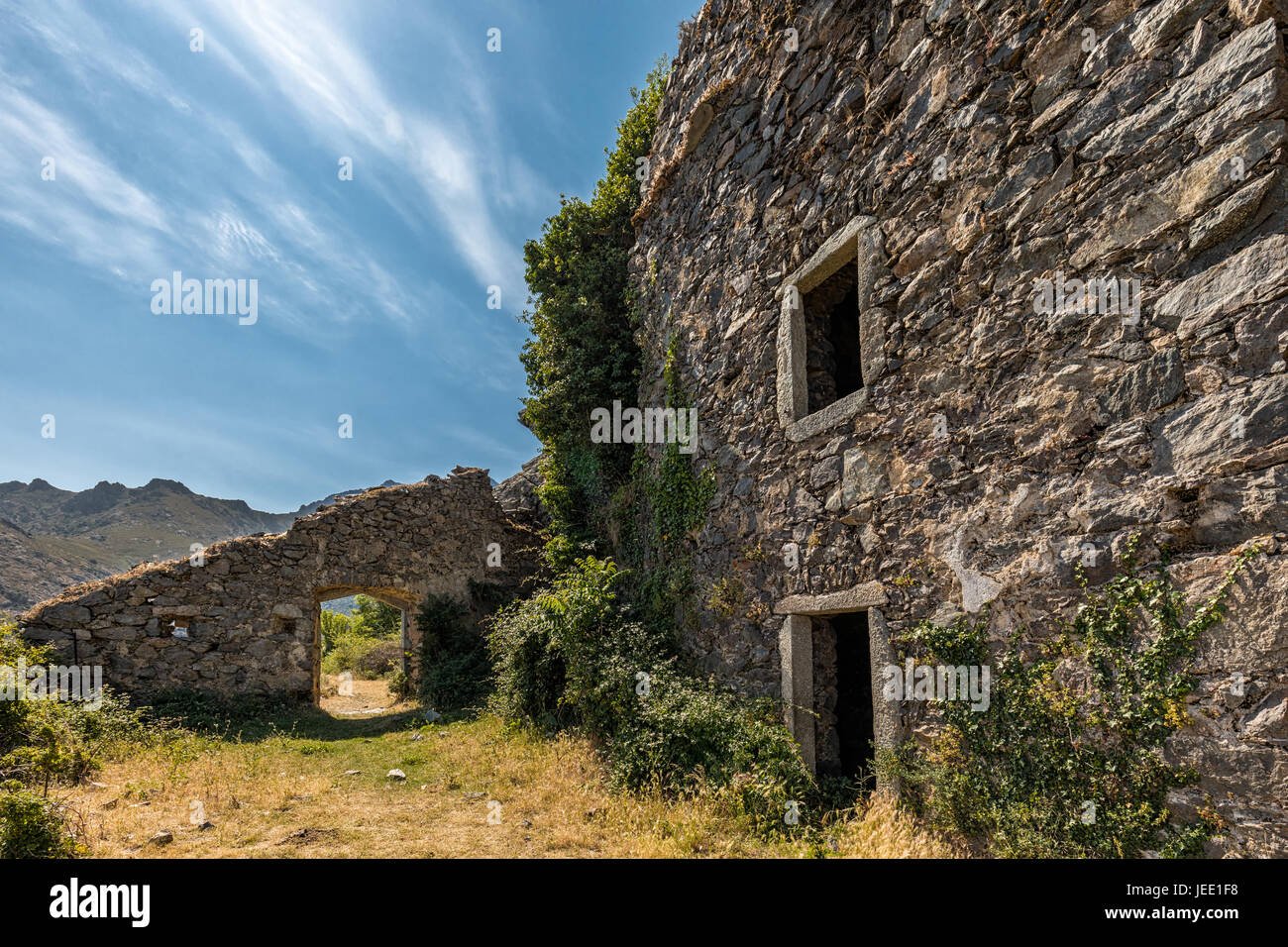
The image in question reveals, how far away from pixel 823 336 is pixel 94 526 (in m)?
40.8

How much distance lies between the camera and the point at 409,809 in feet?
17.3

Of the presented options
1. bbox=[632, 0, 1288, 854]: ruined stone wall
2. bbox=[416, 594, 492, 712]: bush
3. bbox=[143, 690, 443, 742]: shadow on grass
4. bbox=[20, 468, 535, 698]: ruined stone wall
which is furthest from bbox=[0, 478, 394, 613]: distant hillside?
bbox=[632, 0, 1288, 854]: ruined stone wall

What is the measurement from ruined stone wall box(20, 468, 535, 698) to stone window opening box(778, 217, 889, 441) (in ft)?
27.5

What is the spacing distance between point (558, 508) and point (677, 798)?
19.2ft

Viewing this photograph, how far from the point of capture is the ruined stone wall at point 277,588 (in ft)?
27.1

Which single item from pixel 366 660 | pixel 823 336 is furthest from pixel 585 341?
pixel 366 660

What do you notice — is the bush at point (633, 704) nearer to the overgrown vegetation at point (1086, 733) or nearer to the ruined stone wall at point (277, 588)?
the overgrown vegetation at point (1086, 733)

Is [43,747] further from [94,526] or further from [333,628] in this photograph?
[94,526]

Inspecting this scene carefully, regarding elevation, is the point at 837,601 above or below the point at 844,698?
above

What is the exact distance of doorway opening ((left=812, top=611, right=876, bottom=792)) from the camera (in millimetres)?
5188

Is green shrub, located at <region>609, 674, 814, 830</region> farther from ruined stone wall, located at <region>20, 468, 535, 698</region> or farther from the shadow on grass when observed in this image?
ruined stone wall, located at <region>20, 468, 535, 698</region>

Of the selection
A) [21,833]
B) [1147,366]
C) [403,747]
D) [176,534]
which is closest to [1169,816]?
[1147,366]

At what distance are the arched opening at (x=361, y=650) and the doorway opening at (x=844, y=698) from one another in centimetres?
833

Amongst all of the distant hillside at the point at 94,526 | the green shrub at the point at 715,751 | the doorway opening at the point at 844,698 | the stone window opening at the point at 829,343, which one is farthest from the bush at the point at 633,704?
the distant hillside at the point at 94,526
